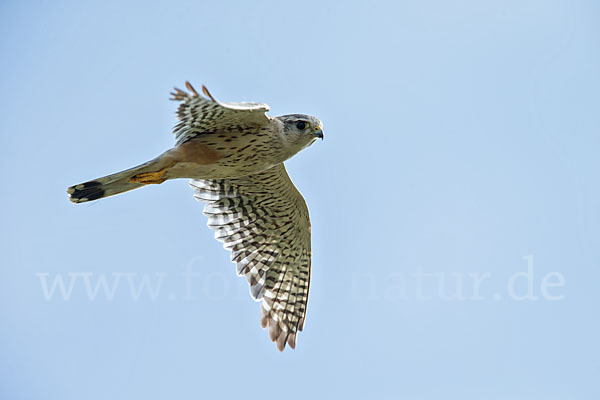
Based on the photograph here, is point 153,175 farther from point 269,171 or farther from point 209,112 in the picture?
point 269,171

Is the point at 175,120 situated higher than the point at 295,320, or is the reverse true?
the point at 175,120

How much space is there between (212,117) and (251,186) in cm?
169

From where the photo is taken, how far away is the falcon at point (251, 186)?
6.68 meters

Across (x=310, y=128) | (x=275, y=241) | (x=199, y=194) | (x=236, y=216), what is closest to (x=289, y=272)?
(x=275, y=241)

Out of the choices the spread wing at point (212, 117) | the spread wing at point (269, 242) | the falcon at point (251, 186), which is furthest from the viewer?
the spread wing at point (269, 242)

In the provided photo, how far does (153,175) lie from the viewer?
6797mm

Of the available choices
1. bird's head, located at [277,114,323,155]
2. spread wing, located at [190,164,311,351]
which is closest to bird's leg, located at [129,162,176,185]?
bird's head, located at [277,114,323,155]

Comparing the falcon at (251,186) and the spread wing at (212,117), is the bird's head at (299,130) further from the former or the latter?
the spread wing at (212,117)

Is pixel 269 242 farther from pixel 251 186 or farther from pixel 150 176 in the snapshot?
pixel 150 176

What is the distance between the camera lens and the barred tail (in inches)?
265

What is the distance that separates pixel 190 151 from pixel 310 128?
3.96 ft

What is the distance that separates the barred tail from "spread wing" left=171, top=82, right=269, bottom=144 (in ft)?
1.44

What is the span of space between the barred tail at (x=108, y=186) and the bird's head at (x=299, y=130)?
1.30m

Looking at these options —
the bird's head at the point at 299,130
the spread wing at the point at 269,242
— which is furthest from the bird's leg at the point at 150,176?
the spread wing at the point at 269,242
